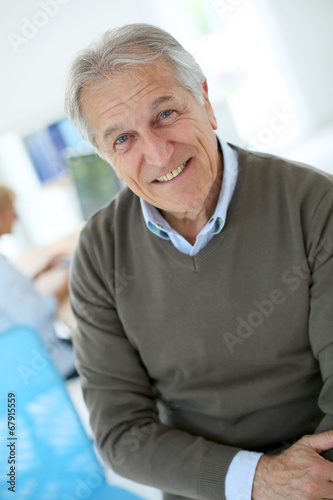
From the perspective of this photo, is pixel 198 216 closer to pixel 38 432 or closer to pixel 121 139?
pixel 121 139

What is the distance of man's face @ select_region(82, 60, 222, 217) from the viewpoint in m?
0.98

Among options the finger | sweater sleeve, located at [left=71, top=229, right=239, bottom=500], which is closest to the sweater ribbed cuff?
sweater sleeve, located at [left=71, top=229, right=239, bottom=500]

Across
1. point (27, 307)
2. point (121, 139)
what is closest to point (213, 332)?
point (121, 139)

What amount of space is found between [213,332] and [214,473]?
0.29 meters

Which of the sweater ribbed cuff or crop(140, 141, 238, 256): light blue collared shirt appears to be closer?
the sweater ribbed cuff

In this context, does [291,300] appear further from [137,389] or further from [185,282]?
[137,389]

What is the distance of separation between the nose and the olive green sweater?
195 millimetres

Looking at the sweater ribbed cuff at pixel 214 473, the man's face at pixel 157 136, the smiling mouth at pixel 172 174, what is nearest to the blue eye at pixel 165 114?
the man's face at pixel 157 136

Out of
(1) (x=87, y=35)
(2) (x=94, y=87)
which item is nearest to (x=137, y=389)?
(2) (x=94, y=87)

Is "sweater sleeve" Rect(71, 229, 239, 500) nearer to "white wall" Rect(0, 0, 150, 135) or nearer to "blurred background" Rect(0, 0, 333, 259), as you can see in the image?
"blurred background" Rect(0, 0, 333, 259)

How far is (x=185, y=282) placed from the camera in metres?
1.10

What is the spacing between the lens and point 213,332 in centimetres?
108

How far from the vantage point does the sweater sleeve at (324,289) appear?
0.97 m

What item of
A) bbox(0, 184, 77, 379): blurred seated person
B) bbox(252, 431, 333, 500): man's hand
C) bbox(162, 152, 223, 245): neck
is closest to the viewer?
bbox(252, 431, 333, 500): man's hand
